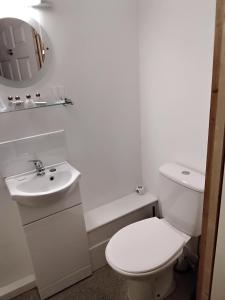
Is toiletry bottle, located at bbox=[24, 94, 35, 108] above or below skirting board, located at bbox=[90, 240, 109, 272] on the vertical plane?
above

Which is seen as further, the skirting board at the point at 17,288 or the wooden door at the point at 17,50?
A: the skirting board at the point at 17,288

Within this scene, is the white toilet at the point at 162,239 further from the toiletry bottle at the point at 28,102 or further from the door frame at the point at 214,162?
the toiletry bottle at the point at 28,102

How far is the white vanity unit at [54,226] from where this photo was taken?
139cm

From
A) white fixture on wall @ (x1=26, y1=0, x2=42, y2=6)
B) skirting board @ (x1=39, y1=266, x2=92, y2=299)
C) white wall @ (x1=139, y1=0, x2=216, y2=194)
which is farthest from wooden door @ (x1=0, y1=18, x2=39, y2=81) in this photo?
skirting board @ (x1=39, y1=266, x2=92, y2=299)

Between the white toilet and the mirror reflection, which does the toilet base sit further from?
the mirror reflection

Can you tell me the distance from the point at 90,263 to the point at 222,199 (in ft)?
4.31

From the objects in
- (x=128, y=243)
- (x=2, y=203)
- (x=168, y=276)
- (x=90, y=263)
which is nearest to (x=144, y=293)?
(x=168, y=276)

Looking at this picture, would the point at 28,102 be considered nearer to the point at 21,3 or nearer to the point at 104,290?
the point at 21,3

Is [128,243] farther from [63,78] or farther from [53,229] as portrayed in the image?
[63,78]

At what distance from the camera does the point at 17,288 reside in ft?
5.47

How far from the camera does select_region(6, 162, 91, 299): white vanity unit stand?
1.39 meters

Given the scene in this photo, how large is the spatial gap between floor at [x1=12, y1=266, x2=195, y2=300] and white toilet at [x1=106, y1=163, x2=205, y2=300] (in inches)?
3.6

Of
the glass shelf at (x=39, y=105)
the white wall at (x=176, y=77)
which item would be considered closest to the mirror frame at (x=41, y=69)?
the glass shelf at (x=39, y=105)

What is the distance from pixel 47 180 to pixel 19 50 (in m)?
0.89
